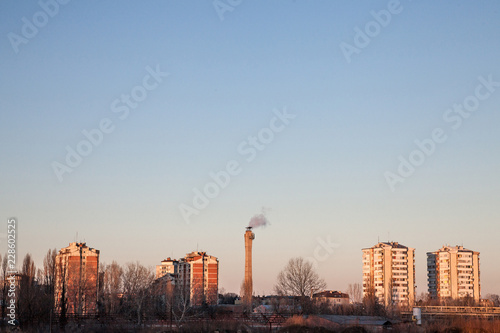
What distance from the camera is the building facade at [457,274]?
3777 inches

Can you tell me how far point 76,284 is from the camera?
55.8 m

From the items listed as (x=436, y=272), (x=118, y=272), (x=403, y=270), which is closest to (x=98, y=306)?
(x=118, y=272)

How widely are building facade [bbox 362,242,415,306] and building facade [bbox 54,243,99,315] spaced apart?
40896mm

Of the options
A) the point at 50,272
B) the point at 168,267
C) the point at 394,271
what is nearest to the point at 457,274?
the point at 394,271

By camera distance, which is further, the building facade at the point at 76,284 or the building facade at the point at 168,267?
the building facade at the point at 168,267

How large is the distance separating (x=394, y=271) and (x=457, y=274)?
11288mm

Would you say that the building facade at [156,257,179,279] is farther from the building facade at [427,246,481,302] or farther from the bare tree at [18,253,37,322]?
the bare tree at [18,253,37,322]

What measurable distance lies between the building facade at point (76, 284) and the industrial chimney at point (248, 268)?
14078 millimetres

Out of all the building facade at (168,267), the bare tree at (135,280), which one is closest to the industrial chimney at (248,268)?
the bare tree at (135,280)

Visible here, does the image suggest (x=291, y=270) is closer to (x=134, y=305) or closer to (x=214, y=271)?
(x=134, y=305)

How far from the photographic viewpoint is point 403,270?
92375 millimetres

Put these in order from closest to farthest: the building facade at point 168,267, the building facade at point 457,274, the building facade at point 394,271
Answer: the building facade at point 394,271 < the building facade at point 457,274 < the building facade at point 168,267

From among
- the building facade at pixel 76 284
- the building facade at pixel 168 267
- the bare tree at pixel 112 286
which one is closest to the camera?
the building facade at pixel 76 284

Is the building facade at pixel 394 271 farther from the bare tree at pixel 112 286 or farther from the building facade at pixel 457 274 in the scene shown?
the bare tree at pixel 112 286
